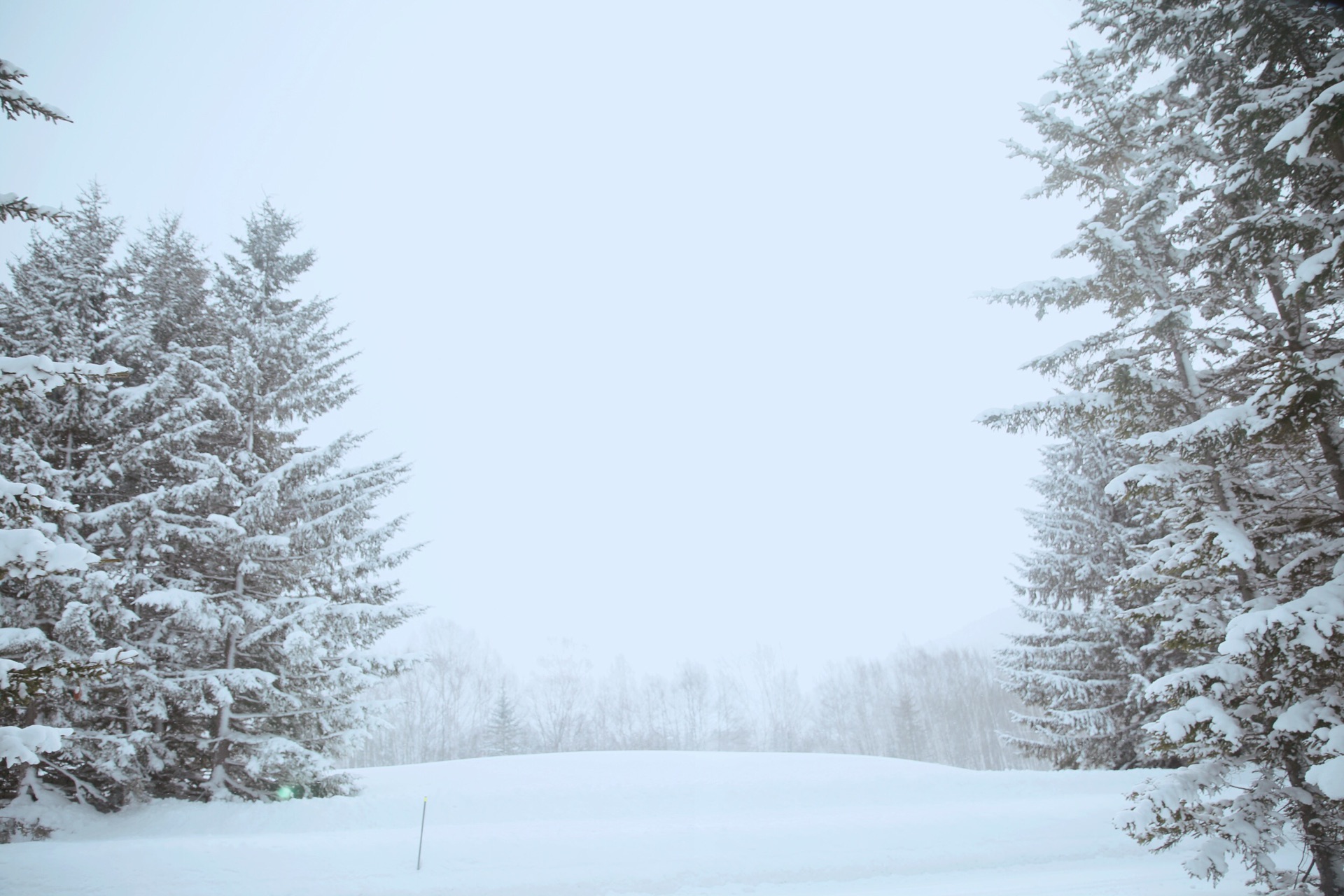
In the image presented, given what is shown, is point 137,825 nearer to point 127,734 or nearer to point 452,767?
point 127,734

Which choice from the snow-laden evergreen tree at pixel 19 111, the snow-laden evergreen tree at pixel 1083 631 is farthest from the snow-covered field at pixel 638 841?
the snow-laden evergreen tree at pixel 19 111

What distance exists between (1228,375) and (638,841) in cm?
1104

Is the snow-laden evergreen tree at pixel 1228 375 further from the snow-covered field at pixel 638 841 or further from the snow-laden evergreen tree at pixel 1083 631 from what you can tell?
the snow-laden evergreen tree at pixel 1083 631

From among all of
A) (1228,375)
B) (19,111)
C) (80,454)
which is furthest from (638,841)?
(80,454)

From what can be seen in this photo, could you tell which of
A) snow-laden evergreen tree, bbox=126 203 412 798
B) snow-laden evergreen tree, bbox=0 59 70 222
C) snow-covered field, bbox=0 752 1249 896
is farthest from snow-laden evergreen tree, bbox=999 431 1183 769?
snow-laden evergreen tree, bbox=0 59 70 222

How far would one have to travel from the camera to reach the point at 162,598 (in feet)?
35.0

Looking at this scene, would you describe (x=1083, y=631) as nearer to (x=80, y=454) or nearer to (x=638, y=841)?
(x=638, y=841)

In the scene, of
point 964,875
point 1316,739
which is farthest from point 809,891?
point 1316,739

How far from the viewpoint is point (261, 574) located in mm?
12867

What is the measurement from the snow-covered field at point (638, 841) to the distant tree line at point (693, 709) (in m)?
30.3

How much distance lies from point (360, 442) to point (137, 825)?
827cm

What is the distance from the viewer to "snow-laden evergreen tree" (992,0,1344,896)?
5.29 metres

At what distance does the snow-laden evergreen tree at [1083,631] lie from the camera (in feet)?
48.5

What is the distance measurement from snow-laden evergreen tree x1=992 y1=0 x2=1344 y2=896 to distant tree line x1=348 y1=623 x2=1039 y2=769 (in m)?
40.0
